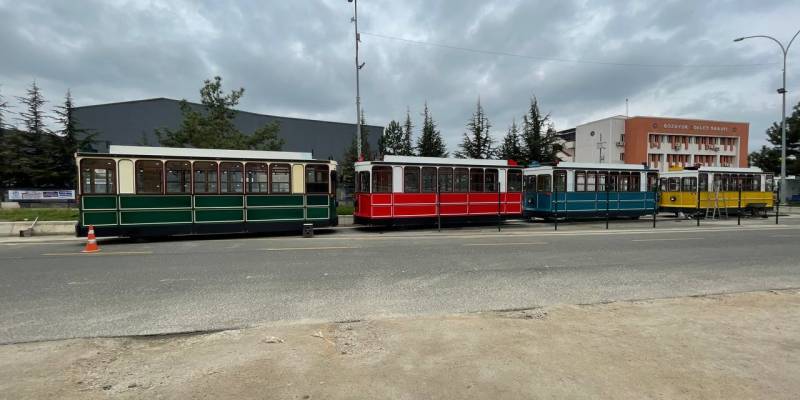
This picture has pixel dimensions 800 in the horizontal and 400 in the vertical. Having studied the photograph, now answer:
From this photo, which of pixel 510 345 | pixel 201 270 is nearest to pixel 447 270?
pixel 510 345

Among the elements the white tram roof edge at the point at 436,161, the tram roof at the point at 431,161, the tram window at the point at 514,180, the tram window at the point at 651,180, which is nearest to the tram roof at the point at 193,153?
the tram roof at the point at 431,161

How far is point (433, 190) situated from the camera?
17.7 m

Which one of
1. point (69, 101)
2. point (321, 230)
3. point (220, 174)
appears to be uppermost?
point (69, 101)

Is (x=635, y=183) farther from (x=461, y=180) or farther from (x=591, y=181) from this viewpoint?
(x=461, y=180)

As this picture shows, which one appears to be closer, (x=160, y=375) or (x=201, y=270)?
(x=160, y=375)

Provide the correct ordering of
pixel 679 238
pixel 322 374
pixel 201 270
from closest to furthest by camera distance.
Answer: pixel 322 374 < pixel 201 270 < pixel 679 238

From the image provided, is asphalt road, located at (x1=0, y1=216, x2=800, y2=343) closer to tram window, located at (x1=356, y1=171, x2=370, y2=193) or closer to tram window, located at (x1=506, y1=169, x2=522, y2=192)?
tram window, located at (x1=356, y1=171, x2=370, y2=193)

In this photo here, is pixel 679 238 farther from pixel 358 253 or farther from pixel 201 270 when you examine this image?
pixel 201 270

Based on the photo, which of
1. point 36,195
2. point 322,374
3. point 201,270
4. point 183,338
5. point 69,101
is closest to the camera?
point 322,374

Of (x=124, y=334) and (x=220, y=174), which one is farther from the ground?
(x=220, y=174)

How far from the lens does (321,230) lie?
17172mm

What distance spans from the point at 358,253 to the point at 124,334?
6.11 m

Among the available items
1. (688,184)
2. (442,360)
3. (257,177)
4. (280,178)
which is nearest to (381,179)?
(280,178)

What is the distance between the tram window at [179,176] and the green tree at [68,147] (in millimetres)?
27759
